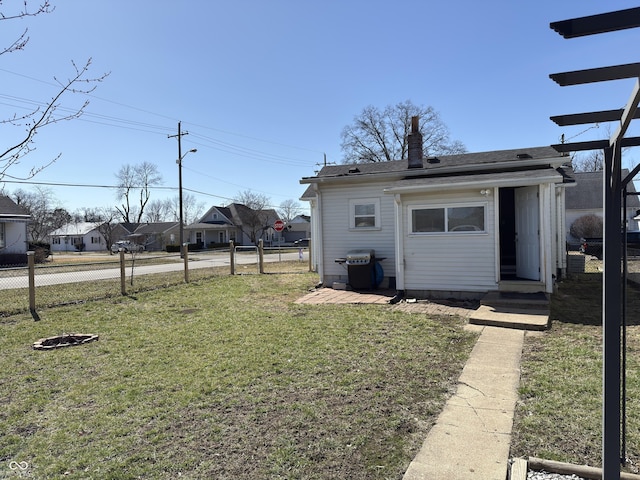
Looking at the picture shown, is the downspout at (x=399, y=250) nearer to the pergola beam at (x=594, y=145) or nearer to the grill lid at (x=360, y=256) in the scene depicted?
the grill lid at (x=360, y=256)

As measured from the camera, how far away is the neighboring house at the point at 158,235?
51.7 m

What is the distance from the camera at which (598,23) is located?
151cm

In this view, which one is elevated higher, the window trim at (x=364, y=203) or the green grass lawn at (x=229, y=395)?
the window trim at (x=364, y=203)

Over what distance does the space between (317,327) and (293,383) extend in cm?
231

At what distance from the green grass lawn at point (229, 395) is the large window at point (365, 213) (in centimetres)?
387

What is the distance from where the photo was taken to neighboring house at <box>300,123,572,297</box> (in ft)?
26.8

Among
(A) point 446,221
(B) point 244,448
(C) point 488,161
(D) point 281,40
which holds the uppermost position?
(D) point 281,40

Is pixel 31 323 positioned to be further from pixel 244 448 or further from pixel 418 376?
pixel 418 376

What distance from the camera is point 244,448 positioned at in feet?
9.23

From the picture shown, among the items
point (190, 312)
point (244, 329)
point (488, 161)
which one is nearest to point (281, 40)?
point (488, 161)

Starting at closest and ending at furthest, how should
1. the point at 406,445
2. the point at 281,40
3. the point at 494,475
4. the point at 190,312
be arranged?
1. the point at 494,475
2. the point at 406,445
3. the point at 190,312
4. the point at 281,40

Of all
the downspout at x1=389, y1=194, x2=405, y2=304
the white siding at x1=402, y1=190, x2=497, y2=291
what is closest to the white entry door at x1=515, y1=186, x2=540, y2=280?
the white siding at x1=402, y1=190, x2=497, y2=291

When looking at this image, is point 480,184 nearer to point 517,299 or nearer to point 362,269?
point 517,299

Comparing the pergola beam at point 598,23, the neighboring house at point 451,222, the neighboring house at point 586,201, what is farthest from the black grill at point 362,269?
the neighboring house at point 586,201
